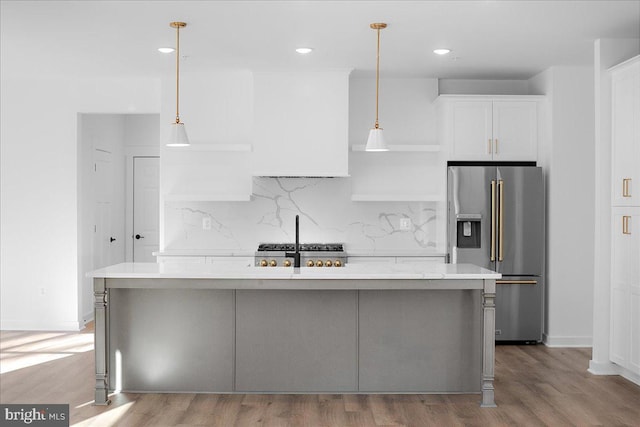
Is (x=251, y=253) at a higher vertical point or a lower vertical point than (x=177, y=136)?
lower

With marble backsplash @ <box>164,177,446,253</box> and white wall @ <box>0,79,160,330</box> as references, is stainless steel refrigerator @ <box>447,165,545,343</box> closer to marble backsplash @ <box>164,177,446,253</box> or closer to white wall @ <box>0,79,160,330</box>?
marble backsplash @ <box>164,177,446,253</box>

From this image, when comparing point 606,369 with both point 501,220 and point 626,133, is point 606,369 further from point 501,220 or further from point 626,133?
point 626,133

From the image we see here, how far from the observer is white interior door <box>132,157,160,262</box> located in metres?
8.63

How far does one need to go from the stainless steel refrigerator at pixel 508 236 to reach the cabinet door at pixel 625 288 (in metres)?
1.12

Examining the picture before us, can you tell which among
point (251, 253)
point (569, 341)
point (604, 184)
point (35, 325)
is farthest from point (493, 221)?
point (35, 325)

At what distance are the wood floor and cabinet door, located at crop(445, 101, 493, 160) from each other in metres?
2.10

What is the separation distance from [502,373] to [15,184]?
522cm

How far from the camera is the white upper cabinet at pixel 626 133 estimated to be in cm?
477

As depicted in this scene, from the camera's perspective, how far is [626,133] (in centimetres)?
492

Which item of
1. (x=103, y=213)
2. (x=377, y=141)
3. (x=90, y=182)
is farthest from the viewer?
(x=103, y=213)

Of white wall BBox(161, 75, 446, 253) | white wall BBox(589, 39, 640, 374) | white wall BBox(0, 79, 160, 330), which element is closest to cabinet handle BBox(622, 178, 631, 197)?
white wall BBox(589, 39, 640, 374)

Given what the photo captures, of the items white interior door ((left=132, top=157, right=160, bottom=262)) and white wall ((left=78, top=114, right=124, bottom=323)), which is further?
white interior door ((left=132, top=157, right=160, bottom=262))

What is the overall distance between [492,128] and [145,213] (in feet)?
15.3

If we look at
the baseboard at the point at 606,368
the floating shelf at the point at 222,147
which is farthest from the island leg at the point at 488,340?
the floating shelf at the point at 222,147
